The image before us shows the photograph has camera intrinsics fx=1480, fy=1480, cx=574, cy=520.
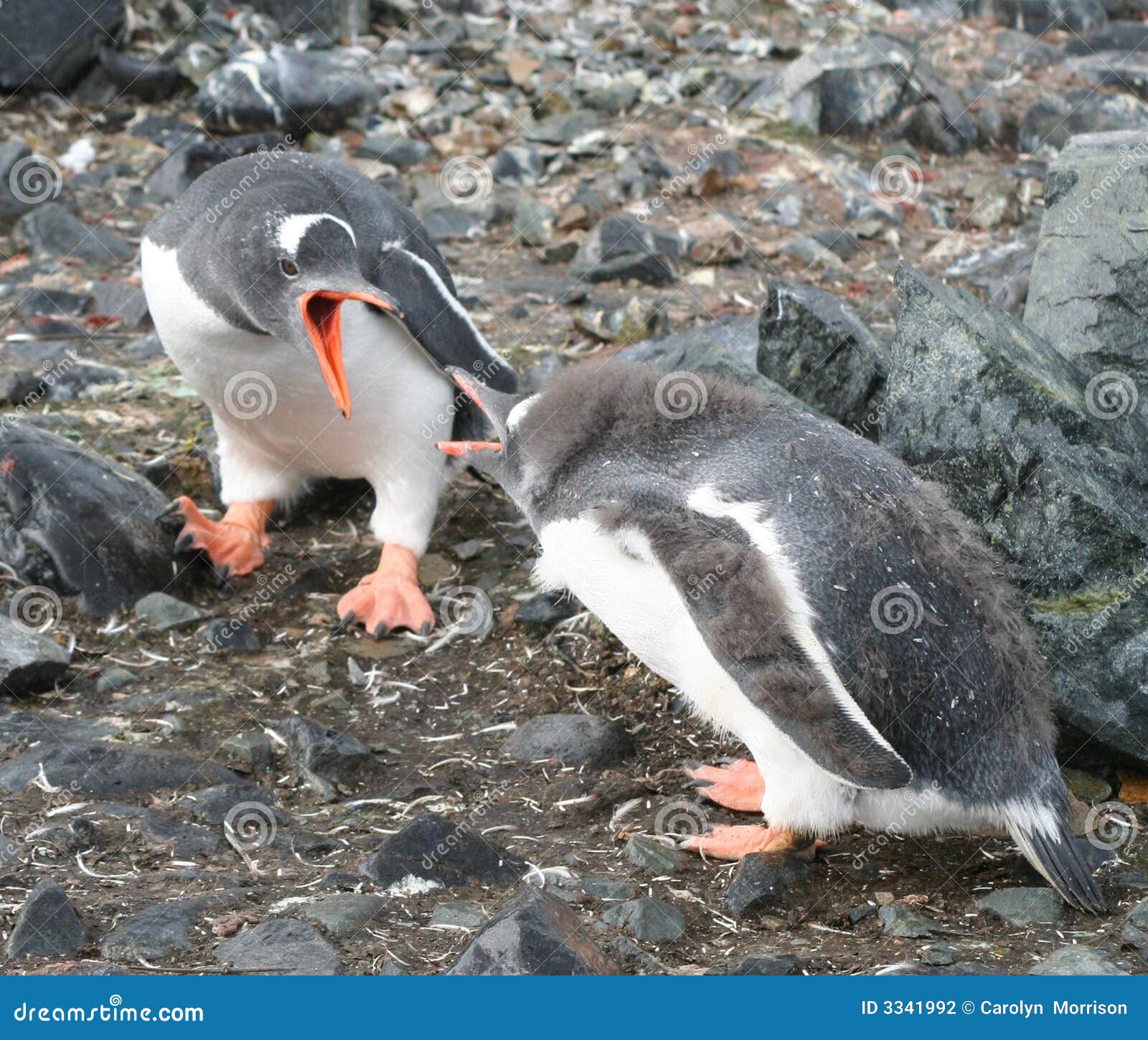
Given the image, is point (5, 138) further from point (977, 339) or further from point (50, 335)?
point (977, 339)

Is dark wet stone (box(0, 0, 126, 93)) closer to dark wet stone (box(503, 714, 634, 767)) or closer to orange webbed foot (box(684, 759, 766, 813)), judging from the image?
dark wet stone (box(503, 714, 634, 767))

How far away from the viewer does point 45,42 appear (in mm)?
8695

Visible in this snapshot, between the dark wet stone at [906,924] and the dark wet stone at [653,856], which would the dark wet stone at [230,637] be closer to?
the dark wet stone at [653,856]

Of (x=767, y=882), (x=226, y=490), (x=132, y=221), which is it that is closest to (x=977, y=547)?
(x=767, y=882)

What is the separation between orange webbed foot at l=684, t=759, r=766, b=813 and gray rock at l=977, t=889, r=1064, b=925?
2.04 ft

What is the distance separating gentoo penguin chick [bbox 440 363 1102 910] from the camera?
9.95 ft

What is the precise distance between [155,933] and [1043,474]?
2288 mm

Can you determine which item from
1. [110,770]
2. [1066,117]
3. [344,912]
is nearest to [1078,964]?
[344,912]

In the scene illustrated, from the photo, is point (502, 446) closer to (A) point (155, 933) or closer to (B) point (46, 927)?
(A) point (155, 933)

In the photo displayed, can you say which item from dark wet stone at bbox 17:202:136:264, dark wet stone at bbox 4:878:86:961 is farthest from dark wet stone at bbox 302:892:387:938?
dark wet stone at bbox 17:202:136:264

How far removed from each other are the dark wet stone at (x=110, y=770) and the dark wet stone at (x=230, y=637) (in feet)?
2.39

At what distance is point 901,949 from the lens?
2.96 metres

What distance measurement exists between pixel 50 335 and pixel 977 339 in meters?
4.44

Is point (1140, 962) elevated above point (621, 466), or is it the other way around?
point (621, 466)
